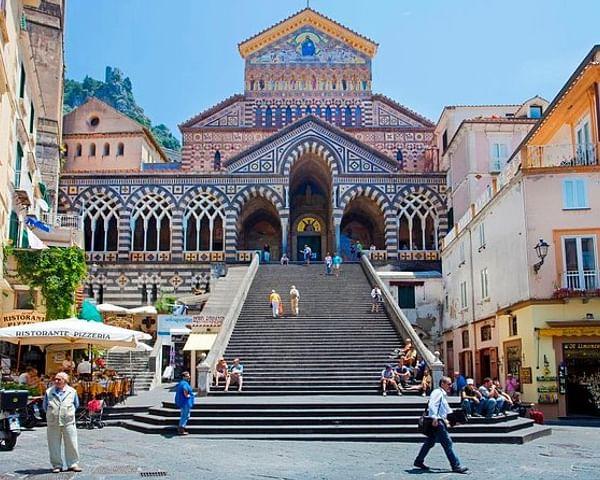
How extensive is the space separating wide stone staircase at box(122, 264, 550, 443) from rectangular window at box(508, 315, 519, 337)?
3.57 m

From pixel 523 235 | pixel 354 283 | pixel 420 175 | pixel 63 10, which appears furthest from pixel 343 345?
pixel 63 10

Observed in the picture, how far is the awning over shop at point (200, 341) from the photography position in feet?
81.1

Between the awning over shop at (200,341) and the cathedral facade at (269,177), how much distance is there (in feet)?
45.8

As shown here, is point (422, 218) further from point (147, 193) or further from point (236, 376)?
point (236, 376)

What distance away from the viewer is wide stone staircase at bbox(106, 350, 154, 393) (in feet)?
88.9

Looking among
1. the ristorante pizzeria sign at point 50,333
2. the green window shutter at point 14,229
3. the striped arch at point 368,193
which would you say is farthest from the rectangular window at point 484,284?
the green window shutter at point 14,229

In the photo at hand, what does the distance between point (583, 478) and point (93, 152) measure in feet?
138

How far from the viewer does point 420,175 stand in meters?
41.2

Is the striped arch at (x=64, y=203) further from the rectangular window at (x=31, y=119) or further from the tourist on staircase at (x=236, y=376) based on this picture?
the tourist on staircase at (x=236, y=376)

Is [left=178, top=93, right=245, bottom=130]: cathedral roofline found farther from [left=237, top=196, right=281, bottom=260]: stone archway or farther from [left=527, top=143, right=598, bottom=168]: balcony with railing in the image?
[left=527, top=143, right=598, bottom=168]: balcony with railing

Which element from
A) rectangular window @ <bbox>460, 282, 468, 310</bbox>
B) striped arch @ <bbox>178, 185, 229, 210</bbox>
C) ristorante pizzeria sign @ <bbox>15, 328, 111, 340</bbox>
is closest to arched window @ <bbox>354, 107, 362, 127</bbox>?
striped arch @ <bbox>178, 185, 229, 210</bbox>

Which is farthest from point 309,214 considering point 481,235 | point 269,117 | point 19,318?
point 19,318

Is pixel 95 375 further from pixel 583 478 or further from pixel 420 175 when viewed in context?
pixel 420 175

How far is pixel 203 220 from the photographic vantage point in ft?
139
